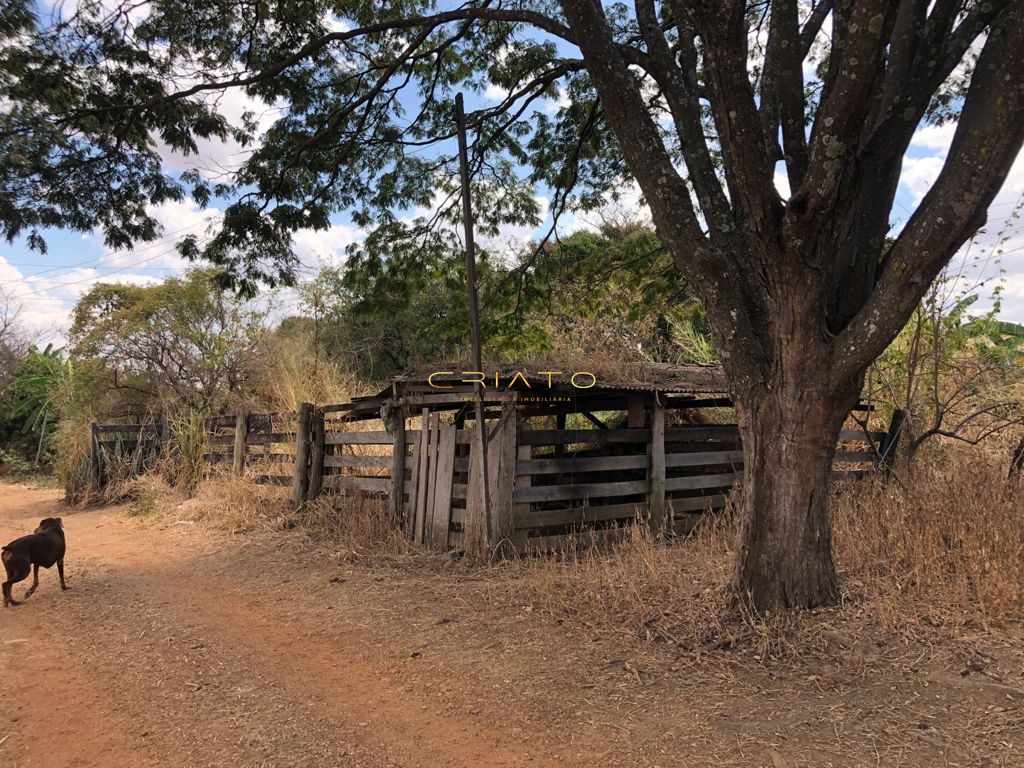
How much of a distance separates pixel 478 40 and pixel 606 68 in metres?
5.05

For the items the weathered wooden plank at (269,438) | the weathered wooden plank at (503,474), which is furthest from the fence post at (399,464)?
the weathered wooden plank at (269,438)

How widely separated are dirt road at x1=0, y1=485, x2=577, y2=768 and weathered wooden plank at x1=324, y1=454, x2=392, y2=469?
2.60 metres

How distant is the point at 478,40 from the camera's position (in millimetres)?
9242

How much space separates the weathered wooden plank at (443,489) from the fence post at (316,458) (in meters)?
3.01

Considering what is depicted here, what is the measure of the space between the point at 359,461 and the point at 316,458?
114cm

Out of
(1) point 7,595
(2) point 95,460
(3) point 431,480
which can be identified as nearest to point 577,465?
(3) point 431,480

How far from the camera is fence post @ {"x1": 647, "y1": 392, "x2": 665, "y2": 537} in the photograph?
852 centimetres

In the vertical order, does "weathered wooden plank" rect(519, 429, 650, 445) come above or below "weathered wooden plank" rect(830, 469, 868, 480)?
above

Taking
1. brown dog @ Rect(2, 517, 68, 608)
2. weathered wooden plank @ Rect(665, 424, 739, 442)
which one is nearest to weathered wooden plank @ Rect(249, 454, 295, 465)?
brown dog @ Rect(2, 517, 68, 608)

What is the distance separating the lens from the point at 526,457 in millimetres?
7551

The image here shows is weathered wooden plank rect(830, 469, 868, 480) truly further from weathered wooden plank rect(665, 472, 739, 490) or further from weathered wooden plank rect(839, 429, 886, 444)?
weathered wooden plank rect(665, 472, 739, 490)

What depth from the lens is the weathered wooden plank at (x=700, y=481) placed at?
892 centimetres

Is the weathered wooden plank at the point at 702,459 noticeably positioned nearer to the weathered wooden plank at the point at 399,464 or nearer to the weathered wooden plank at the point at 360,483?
the weathered wooden plank at the point at 399,464

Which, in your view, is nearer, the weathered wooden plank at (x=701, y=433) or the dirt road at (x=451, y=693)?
the dirt road at (x=451, y=693)
